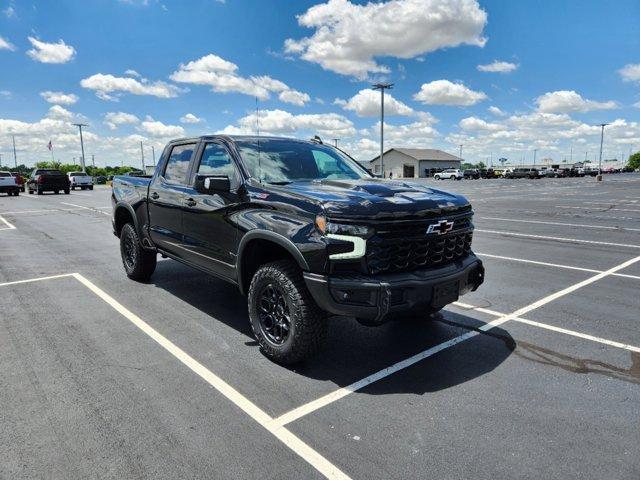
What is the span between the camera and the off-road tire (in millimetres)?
6445

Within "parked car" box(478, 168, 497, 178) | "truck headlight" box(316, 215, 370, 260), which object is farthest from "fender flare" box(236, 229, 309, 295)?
"parked car" box(478, 168, 497, 178)

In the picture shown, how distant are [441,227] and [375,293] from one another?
2.98 feet

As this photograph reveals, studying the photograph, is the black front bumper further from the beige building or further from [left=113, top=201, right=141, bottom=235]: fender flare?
the beige building

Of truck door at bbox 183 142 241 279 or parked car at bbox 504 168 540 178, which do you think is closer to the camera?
truck door at bbox 183 142 241 279

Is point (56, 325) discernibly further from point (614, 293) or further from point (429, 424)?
point (614, 293)

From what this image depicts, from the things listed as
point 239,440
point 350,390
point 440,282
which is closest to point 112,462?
point 239,440

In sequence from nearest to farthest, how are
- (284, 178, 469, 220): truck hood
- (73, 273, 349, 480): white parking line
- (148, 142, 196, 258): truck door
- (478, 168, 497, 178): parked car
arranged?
(73, 273, 349, 480): white parking line
(284, 178, 469, 220): truck hood
(148, 142, 196, 258): truck door
(478, 168, 497, 178): parked car

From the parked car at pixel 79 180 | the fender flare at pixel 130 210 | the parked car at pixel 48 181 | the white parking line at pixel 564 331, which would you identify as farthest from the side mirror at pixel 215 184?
the parked car at pixel 79 180

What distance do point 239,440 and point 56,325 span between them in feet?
10.1

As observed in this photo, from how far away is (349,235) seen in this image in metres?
3.35

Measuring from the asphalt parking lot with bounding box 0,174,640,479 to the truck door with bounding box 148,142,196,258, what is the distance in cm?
80

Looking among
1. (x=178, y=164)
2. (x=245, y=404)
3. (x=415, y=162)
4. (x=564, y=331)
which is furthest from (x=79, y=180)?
(x=415, y=162)

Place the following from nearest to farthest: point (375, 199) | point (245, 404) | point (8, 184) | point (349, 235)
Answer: point (245, 404) < point (349, 235) < point (375, 199) < point (8, 184)

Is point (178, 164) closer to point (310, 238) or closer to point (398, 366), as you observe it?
point (310, 238)
